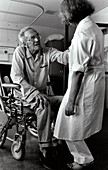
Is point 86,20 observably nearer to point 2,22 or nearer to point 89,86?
point 89,86

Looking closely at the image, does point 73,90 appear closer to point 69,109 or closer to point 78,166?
point 69,109

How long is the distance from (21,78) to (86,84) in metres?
0.79

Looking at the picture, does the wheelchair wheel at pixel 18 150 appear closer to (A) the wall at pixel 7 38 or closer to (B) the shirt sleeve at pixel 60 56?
(B) the shirt sleeve at pixel 60 56

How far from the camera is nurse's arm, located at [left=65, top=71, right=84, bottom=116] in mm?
1657

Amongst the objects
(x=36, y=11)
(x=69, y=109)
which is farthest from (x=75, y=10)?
(x=36, y=11)

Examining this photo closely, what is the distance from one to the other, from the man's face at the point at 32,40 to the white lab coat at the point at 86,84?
25.3 inches

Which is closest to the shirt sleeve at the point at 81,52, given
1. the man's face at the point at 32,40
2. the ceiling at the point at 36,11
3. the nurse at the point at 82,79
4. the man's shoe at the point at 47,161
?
the nurse at the point at 82,79

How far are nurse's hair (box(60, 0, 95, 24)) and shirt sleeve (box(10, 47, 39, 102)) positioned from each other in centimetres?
74


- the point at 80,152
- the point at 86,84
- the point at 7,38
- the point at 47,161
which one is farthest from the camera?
the point at 7,38

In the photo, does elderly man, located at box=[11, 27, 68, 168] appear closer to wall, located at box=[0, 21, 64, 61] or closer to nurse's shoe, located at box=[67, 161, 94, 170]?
nurse's shoe, located at box=[67, 161, 94, 170]

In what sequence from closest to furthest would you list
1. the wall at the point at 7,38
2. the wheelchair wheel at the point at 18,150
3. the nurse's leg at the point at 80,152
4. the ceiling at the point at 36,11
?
the nurse's leg at the point at 80,152 → the wheelchair wheel at the point at 18,150 → the ceiling at the point at 36,11 → the wall at the point at 7,38

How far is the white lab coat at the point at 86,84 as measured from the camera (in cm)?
161

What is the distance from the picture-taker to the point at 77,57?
162 cm

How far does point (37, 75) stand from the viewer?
91.9 inches
